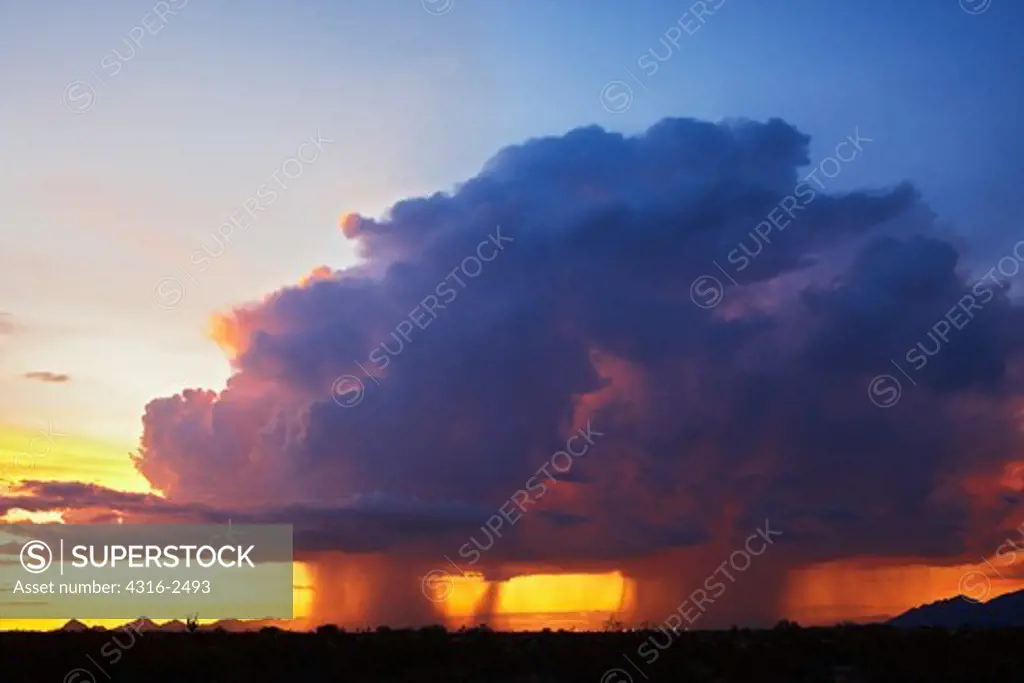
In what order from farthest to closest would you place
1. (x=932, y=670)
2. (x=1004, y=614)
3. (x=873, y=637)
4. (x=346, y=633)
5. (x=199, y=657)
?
(x=1004, y=614)
(x=346, y=633)
(x=873, y=637)
(x=199, y=657)
(x=932, y=670)

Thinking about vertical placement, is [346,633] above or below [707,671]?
above

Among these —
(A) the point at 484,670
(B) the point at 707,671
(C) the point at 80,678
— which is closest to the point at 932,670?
(B) the point at 707,671

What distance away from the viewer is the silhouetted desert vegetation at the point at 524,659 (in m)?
32.4

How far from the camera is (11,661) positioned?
35500mm

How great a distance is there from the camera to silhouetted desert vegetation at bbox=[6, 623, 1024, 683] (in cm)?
3244

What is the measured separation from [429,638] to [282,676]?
277 inches

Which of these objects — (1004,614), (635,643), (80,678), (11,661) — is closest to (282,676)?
(80,678)

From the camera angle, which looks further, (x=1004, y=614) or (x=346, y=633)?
(x=1004, y=614)

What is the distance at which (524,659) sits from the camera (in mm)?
34531

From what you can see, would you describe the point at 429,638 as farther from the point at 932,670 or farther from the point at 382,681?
the point at 932,670

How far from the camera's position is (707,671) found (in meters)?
32.7

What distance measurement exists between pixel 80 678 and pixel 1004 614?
83.2m

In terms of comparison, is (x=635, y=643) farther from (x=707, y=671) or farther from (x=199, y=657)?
(x=199, y=657)

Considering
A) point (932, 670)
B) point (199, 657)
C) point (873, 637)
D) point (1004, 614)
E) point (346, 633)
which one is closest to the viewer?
point (932, 670)
